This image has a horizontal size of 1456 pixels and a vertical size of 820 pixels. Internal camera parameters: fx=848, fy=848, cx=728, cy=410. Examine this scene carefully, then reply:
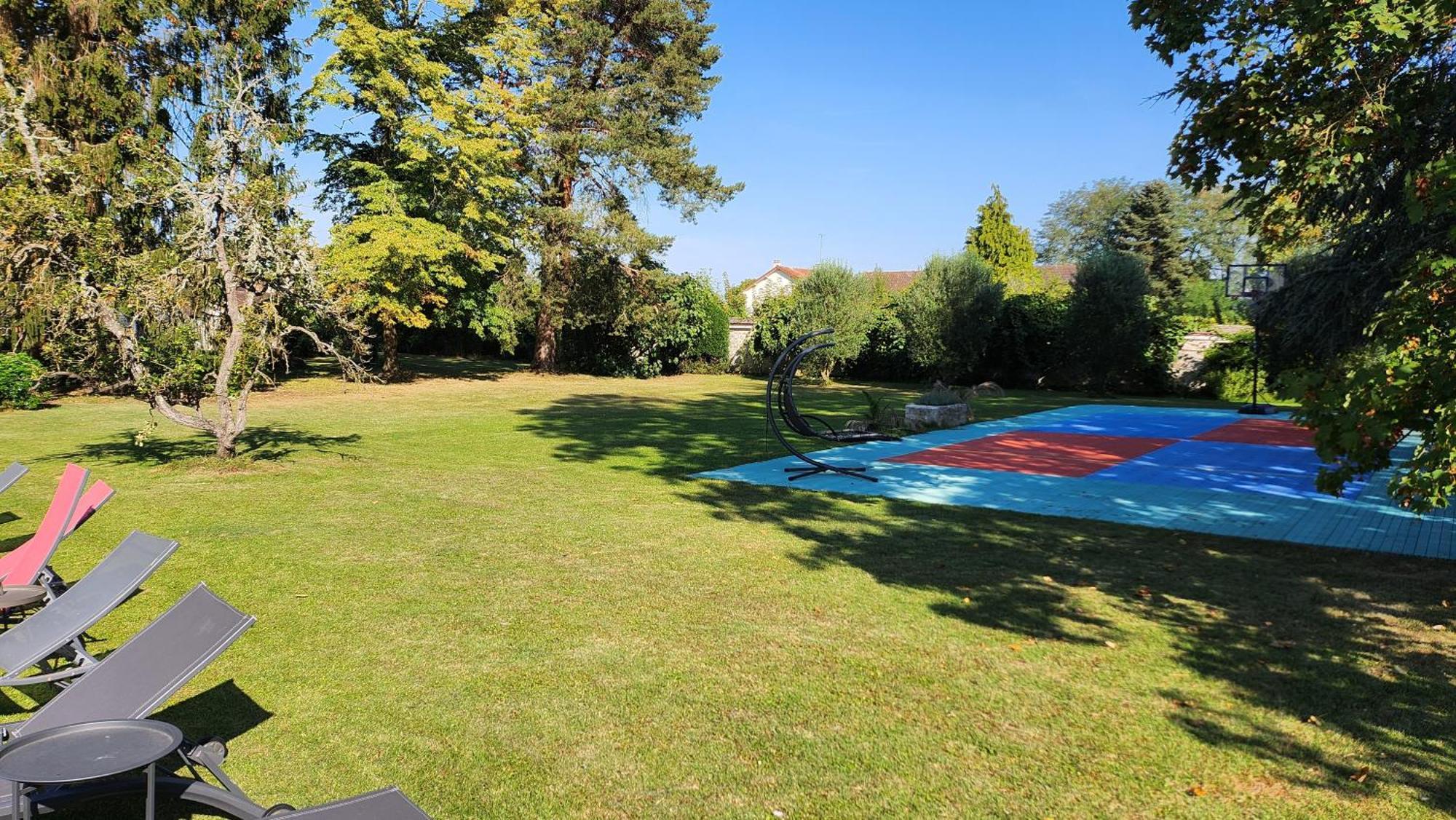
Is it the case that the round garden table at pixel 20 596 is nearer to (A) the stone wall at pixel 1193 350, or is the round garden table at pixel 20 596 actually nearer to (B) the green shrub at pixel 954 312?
(B) the green shrub at pixel 954 312

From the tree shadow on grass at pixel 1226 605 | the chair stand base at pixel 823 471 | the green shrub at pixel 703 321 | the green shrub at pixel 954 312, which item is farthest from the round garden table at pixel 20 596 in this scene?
the green shrub at pixel 703 321

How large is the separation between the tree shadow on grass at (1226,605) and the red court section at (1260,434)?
8083 millimetres

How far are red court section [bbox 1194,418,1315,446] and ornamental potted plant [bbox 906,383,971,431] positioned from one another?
4.07 m

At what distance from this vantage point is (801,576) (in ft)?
20.6

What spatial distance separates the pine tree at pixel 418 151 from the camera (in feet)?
79.5

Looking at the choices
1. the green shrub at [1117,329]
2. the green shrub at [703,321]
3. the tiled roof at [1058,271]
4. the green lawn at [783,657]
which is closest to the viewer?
the green lawn at [783,657]

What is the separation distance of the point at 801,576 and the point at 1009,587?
147cm

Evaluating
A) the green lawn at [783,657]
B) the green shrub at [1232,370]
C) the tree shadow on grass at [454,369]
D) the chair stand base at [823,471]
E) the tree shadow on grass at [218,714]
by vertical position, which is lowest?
the tree shadow on grass at [218,714]

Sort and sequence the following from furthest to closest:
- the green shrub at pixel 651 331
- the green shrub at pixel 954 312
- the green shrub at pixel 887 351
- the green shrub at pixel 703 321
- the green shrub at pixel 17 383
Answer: the green shrub at pixel 703 321 → the green shrub at pixel 651 331 → the green shrub at pixel 887 351 → the green shrub at pixel 954 312 → the green shrub at pixel 17 383

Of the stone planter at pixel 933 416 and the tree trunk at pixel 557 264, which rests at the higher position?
the tree trunk at pixel 557 264

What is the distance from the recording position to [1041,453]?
12828 mm

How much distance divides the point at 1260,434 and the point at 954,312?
1146 centimetres

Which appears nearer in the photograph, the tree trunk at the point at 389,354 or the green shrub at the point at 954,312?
the green shrub at the point at 954,312

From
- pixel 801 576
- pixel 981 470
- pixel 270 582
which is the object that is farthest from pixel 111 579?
pixel 981 470
